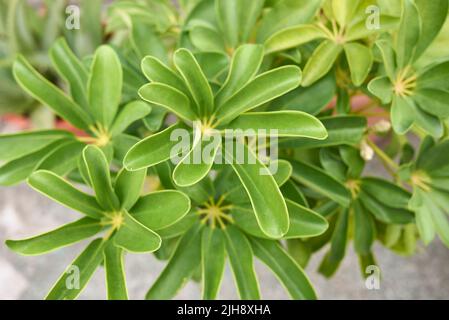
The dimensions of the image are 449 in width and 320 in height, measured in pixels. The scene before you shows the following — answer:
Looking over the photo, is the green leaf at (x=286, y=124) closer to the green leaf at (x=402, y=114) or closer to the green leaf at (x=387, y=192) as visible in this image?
the green leaf at (x=402, y=114)

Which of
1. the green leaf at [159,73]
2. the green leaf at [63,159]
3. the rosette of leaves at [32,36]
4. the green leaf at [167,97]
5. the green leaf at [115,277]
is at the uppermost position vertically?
the rosette of leaves at [32,36]

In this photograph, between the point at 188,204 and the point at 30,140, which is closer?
the point at 188,204

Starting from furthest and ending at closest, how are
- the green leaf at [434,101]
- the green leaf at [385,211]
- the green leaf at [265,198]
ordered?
1. the green leaf at [385,211]
2. the green leaf at [434,101]
3. the green leaf at [265,198]

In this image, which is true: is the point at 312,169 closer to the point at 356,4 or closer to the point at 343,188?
Result: the point at 343,188

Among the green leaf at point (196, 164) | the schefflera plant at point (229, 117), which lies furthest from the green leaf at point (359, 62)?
the green leaf at point (196, 164)

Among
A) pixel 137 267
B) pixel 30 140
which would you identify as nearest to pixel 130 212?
pixel 30 140
